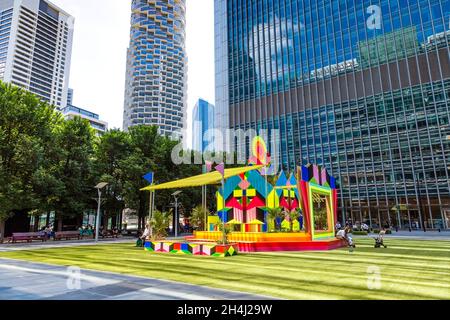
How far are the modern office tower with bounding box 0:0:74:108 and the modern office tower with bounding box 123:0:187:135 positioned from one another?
3962cm

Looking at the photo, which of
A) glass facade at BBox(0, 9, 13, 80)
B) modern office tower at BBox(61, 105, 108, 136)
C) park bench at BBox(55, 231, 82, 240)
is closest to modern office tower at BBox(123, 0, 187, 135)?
modern office tower at BBox(61, 105, 108, 136)

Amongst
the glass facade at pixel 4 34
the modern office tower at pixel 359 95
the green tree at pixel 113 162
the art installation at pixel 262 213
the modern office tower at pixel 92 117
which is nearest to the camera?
the art installation at pixel 262 213

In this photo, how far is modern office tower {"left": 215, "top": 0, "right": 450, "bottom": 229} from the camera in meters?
49.0

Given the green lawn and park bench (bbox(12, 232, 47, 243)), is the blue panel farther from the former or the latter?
park bench (bbox(12, 232, 47, 243))

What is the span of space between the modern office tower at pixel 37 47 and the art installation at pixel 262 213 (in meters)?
130

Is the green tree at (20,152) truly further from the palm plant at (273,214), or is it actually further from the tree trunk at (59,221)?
the palm plant at (273,214)

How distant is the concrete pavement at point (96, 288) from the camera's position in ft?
22.5

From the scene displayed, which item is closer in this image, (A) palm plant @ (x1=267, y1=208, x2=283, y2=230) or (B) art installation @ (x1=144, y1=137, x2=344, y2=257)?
(B) art installation @ (x1=144, y1=137, x2=344, y2=257)

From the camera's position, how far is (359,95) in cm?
5694

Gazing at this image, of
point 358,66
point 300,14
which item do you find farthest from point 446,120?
point 300,14

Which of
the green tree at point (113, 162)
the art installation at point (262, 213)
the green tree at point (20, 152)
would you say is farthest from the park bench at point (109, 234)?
the art installation at point (262, 213)

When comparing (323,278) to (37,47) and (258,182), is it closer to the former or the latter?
(258,182)

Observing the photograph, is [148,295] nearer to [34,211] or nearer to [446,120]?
[34,211]
